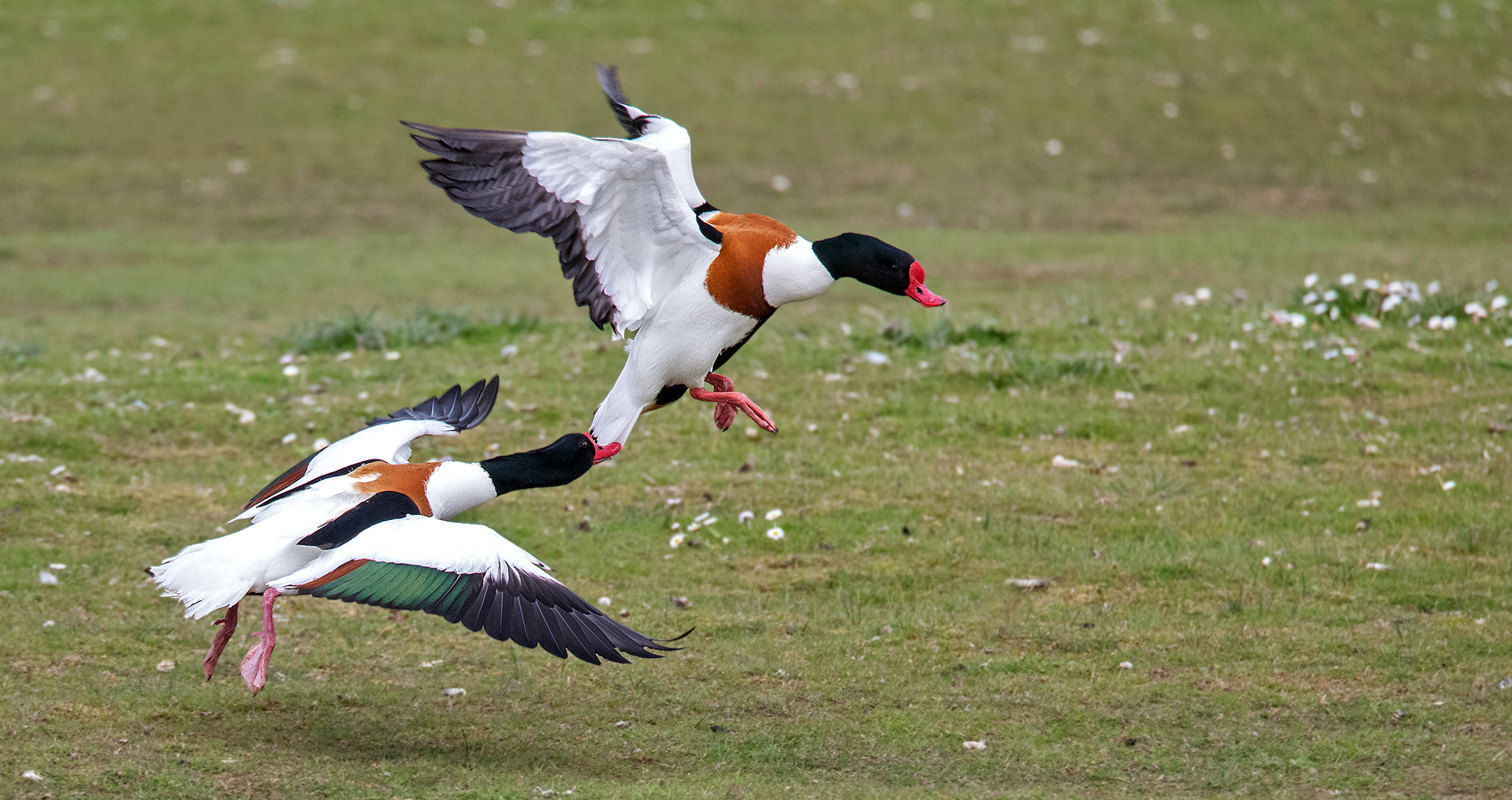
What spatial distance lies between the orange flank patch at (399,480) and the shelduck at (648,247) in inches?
27.8

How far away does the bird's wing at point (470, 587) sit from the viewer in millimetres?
4727

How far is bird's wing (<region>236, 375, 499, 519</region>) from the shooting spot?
576 cm

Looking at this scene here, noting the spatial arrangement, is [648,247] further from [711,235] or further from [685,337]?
[685,337]

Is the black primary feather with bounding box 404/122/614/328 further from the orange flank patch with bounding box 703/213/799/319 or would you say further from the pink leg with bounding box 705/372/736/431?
the pink leg with bounding box 705/372/736/431

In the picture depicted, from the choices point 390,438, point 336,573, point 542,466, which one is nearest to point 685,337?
Answer: point 542,466

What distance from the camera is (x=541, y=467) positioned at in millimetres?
5652

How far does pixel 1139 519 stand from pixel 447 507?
3.56m

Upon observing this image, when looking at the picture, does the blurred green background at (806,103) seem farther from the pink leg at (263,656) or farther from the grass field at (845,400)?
the pink leg at (263,656)

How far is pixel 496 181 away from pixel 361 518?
3.98 ft

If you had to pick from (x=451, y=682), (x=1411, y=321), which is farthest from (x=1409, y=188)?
(x=451, y=682)

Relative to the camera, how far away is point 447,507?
5.61 meters

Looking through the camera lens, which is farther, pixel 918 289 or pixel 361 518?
pixel 918 289

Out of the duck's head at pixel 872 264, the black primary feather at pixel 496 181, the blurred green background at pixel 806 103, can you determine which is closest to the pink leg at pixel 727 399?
the duck's head at pixel 872 264

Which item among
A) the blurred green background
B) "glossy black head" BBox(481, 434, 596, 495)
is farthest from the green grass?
the blurred green background
